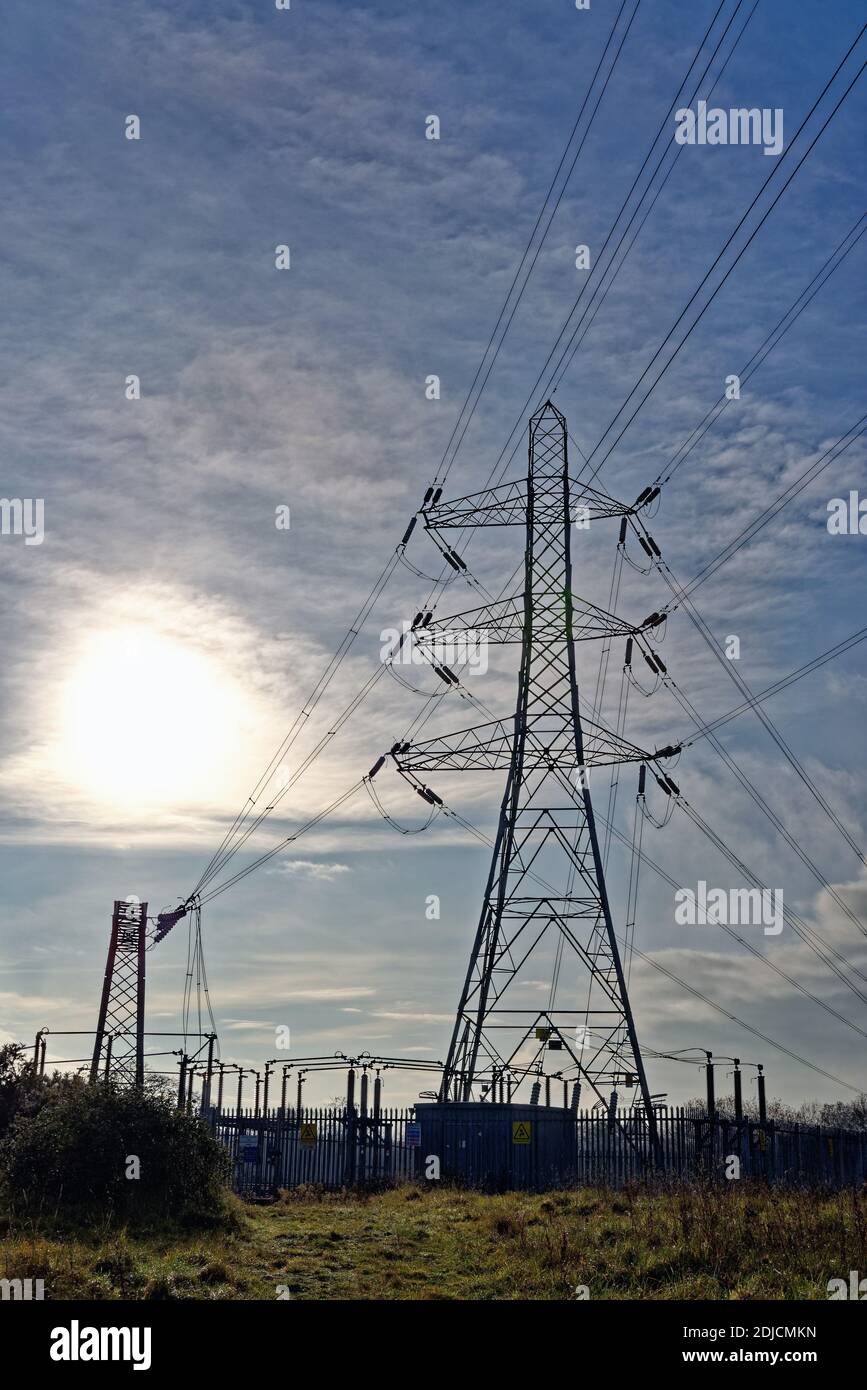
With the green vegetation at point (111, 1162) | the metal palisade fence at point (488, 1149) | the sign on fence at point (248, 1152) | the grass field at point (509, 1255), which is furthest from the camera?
the sign on fence at point (248, 1152)

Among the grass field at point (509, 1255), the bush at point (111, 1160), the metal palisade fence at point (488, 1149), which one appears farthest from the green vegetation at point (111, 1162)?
the metal palisade fence at point (488, 1149)

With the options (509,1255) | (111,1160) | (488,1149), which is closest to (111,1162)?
(111,1160)

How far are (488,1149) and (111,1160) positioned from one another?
522 inches

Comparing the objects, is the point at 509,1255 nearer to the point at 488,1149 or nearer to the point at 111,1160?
the point at 111,1160

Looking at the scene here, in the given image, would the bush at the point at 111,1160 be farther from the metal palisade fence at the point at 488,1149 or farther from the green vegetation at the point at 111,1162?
the metal palisade fence at the point at 488,1149

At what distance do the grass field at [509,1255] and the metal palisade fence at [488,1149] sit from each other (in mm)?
7577

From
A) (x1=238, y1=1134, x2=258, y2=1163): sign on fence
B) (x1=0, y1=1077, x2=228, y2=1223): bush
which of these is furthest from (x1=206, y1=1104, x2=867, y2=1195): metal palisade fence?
(x1=0, y1=1077, x2=228, y2=1223): bush

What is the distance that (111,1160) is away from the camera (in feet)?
72.9

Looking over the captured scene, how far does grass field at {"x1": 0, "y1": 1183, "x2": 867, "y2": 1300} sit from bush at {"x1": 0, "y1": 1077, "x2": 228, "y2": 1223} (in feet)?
3.90

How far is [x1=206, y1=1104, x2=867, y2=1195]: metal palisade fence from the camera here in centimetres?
3188

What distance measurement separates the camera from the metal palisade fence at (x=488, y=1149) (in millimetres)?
31875

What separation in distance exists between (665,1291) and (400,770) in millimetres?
22600
